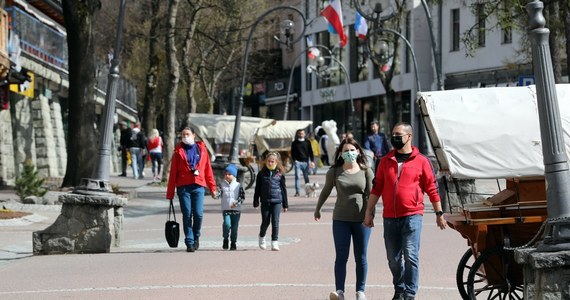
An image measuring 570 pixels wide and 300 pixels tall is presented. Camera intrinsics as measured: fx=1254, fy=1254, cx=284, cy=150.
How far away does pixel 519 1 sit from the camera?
25797 millimetres

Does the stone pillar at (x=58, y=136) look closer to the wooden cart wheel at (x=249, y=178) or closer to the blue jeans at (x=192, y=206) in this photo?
the wooden cart wheel at (x=249, y=178)

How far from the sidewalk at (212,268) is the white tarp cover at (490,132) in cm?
129

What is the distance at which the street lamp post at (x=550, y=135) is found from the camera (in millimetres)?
8883

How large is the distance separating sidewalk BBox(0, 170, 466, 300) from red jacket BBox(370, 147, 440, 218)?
1050 millimetres

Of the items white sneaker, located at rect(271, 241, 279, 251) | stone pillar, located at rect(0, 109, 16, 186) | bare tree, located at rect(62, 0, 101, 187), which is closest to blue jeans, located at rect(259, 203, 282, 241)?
white sneaker, located at rect(271, 241, 279, 251)

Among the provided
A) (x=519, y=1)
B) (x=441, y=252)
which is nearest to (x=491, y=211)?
(x=441, y=252)

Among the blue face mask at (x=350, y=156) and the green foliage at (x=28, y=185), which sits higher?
the blue face mask at (x=350, y=156)

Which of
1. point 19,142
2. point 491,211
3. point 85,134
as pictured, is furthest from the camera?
point 19,142

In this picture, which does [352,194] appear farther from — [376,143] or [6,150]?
[6,150]

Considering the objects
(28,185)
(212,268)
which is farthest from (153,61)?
(212,268)

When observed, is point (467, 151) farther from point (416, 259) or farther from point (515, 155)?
point (416, 259)

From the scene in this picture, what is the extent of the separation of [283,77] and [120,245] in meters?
71.5

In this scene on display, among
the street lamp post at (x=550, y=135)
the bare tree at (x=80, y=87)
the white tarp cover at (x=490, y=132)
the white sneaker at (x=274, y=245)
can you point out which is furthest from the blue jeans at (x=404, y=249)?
the bare tree at (x=80, y=87)

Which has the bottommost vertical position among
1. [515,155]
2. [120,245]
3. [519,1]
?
[120,245]
